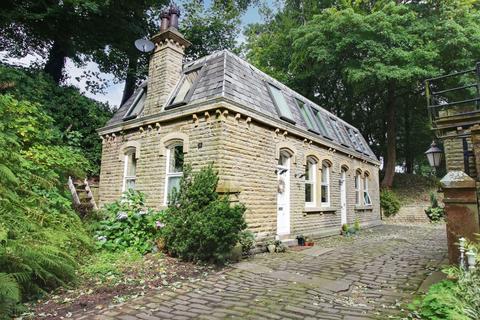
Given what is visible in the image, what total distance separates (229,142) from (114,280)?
397cm

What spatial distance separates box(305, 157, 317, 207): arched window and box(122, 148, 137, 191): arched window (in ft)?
20.6

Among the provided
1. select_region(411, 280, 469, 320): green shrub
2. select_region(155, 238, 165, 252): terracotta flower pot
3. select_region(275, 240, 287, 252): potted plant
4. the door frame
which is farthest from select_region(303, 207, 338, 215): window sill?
select_region(411, 280, 469, 320): green shrub

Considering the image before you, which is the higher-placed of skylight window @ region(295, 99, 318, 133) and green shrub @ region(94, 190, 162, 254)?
skylight window @ region(295, 99, 318, 133)

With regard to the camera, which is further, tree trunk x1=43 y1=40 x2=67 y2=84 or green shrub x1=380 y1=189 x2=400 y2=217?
green shrub x1=380 y1=189 x2=400 y2=217

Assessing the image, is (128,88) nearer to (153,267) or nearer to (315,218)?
(315,218)

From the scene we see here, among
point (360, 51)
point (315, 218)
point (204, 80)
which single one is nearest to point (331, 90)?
point (360, 51)

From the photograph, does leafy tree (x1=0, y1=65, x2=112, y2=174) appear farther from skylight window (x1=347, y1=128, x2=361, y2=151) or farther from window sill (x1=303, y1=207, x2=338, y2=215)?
skylight window (x1=347, y1=128, x2=361, y2=151)

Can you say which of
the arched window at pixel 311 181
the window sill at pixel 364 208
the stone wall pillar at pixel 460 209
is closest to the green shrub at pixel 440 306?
the stone wall pillar at pixel 460 209

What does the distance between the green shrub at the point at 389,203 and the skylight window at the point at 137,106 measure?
17.1 meters

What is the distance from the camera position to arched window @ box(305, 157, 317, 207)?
11.4m

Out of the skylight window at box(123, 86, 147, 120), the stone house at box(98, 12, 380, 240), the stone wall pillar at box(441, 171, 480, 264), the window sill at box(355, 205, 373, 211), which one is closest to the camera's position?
the stone wall pillar at box(441, 171, 480, 264)

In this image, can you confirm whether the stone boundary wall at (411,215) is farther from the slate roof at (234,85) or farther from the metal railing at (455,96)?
the slate roof at (234,85)

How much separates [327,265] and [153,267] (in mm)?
3801

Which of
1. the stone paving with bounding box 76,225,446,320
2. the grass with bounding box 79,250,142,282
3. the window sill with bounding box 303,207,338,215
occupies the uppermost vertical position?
the window sill with bounding box 303,207,338,215
